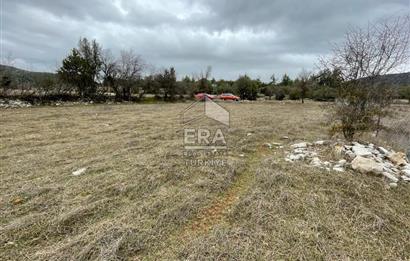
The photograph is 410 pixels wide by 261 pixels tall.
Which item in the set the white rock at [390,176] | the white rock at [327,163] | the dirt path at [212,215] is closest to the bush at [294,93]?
the white rock at [327,163]

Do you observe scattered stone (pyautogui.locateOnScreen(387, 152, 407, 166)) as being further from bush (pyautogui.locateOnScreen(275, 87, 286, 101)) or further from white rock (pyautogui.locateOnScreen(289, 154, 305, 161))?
bush (pyautogui.locateOnScreen(275, 87, 286, 101))

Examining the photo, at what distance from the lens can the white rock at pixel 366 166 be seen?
3.47 meters

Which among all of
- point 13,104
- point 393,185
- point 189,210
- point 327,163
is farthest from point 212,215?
point 13,104

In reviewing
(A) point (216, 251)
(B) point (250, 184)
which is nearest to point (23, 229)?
(A) point (216, 251)

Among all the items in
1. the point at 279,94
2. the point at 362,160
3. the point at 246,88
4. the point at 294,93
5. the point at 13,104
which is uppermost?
the point at 246,88

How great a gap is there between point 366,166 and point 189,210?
2.89m

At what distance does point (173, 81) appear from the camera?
72.0ft

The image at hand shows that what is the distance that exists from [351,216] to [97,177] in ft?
10.8

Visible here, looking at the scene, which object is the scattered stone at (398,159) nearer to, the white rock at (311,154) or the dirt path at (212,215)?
the white rock at (311,154)

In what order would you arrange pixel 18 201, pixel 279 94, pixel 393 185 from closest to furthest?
1. pixel 18 201
2. pixel 393 185
3. pixel 279 94

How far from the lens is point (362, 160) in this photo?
364 cm

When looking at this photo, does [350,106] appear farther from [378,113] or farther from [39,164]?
[39,164]

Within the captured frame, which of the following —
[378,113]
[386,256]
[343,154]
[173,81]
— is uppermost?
[173,81]

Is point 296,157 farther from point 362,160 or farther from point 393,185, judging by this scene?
point 393,185
